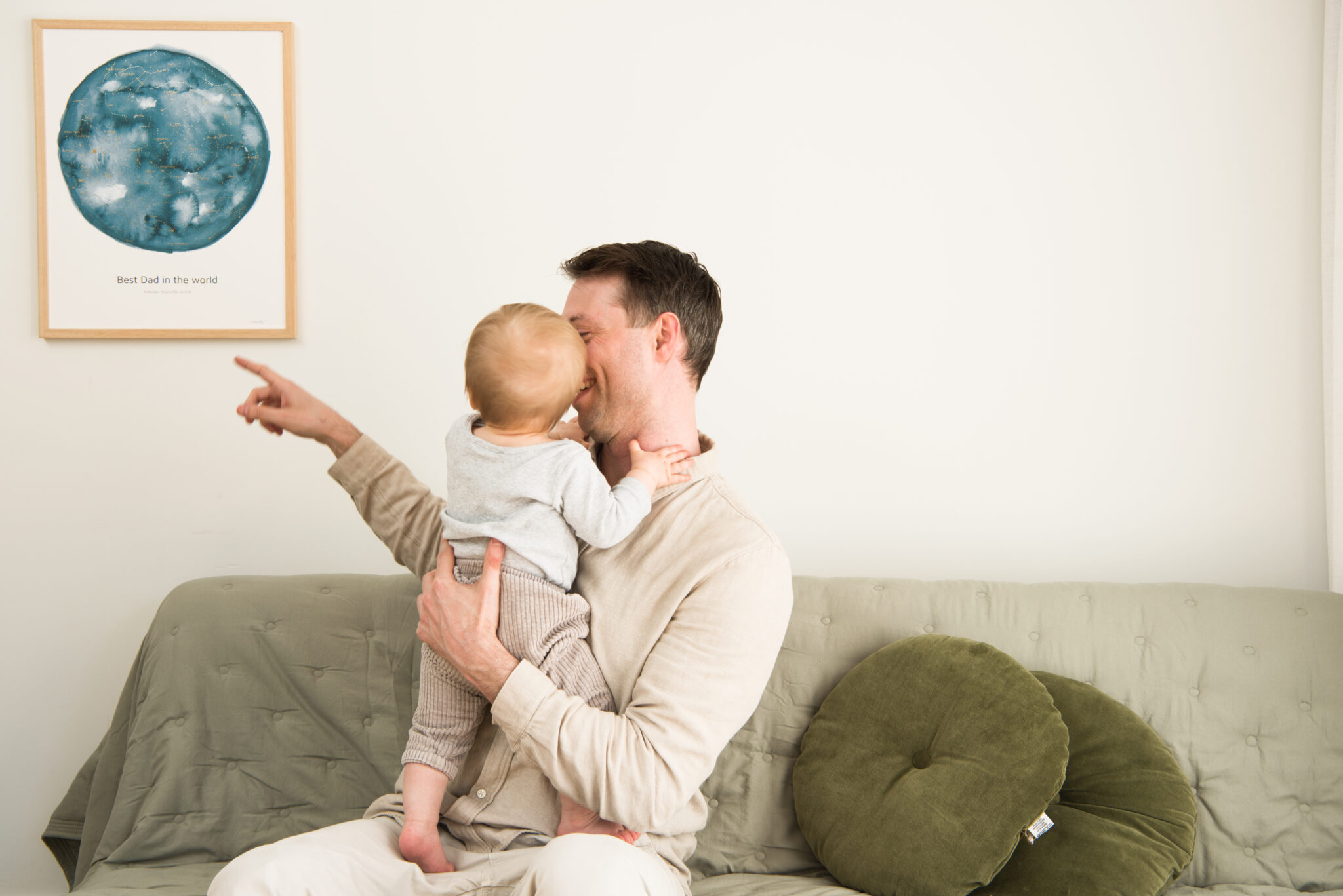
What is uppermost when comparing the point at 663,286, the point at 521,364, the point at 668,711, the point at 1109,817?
the point at 663,286

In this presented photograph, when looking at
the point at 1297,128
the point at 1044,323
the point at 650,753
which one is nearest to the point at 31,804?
the point at 650,753

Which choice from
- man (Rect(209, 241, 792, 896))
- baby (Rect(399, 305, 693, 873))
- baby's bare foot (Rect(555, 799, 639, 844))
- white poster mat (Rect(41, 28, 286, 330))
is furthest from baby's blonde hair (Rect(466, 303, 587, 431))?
white poster mat (Rect(41, 28, 286, 330))

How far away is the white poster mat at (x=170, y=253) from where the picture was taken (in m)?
1.88

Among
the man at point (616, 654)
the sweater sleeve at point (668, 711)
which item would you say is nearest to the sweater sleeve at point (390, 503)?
the man at point (616, 654)

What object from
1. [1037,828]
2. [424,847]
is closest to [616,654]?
[424,847]

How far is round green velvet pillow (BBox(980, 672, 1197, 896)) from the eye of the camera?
4.45ft

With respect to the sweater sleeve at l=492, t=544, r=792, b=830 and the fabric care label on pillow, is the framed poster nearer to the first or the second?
the sweater sleeve at l=492, t=544, r=792, b=830

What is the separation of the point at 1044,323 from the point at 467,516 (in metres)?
1.46

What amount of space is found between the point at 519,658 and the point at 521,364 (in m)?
0.41

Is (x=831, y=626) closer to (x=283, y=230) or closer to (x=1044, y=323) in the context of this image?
(x=1044, y=323)

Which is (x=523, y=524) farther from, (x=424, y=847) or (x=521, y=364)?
(x=424, y=847)

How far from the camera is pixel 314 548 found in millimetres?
1979

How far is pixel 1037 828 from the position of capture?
1386 millimetres

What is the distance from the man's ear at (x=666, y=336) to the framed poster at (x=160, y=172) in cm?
106
